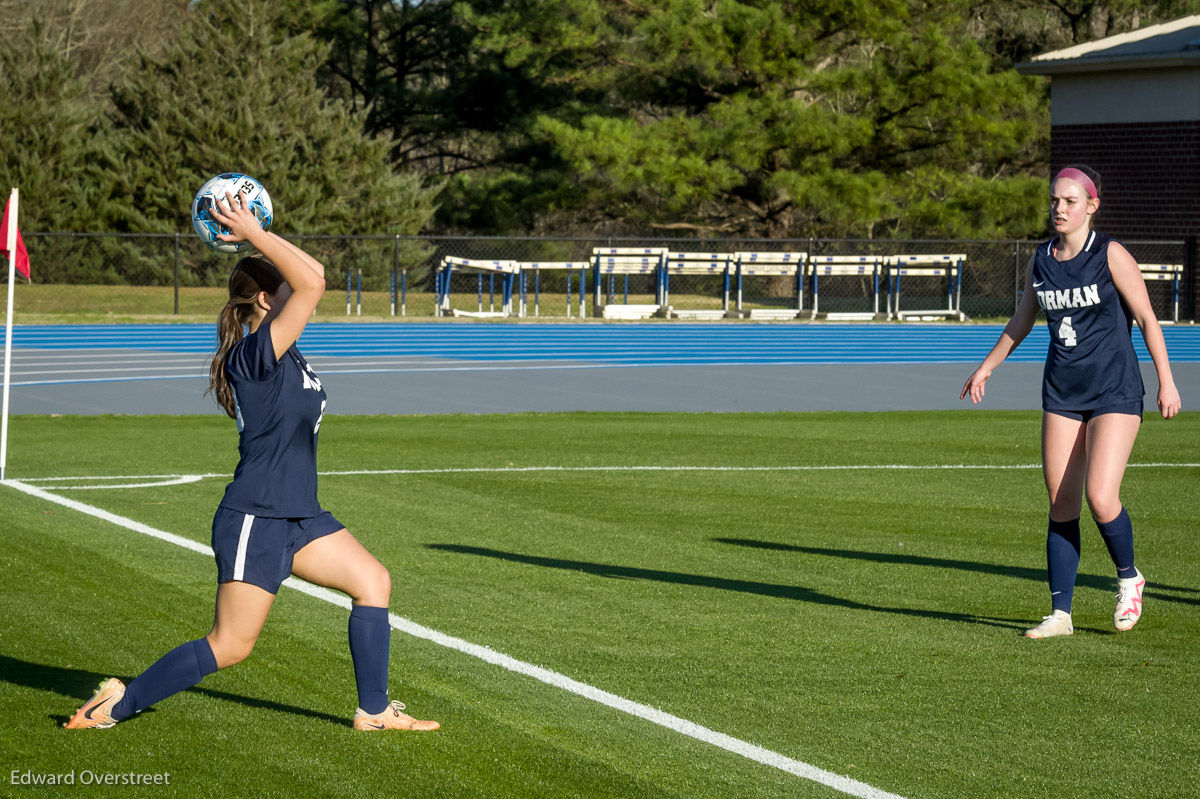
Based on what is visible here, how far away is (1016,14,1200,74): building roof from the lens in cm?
3300

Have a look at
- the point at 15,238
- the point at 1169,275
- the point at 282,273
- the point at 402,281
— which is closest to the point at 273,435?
the point at 282,273

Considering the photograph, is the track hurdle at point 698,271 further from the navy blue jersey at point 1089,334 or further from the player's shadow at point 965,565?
the navy blue jersey at point 1089,334

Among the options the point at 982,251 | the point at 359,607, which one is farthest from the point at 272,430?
the point at 982,251

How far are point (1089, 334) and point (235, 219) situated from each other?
407 cm

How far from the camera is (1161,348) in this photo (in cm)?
677

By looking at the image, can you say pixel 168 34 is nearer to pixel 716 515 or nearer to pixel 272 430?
pixel 716 515

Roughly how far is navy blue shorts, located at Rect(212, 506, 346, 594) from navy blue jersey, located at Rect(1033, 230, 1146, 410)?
11.9ft

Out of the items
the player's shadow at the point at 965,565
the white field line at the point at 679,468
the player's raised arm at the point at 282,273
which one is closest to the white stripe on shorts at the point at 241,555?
the player's raised arm at the point at 282,273

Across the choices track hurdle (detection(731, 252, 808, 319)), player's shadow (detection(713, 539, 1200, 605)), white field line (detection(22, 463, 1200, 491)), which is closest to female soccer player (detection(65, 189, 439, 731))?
player's shadow (detection(713, 539, 1200, 605))

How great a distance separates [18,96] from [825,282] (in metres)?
25.3

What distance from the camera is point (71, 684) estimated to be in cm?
587

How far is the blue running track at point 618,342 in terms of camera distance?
27562 mm

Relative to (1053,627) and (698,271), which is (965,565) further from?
(698,271)

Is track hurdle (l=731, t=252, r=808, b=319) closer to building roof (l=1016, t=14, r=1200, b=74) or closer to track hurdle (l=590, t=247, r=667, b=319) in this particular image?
track hurdle (l=590, t=247, r=667, b=319)
